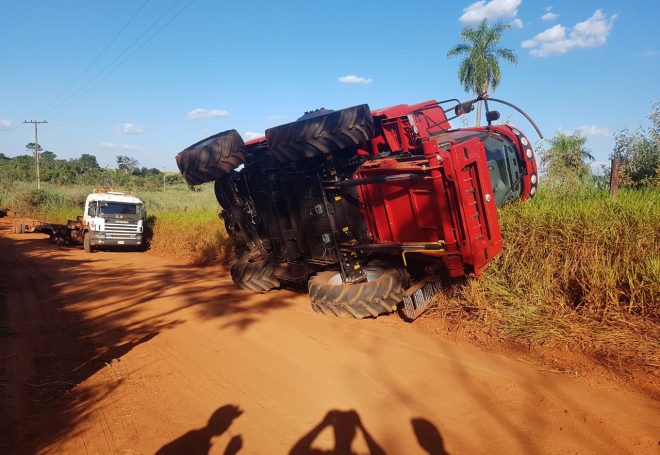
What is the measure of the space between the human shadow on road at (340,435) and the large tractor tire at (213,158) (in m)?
4.73

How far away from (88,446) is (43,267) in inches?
450

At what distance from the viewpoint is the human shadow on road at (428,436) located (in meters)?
3.28

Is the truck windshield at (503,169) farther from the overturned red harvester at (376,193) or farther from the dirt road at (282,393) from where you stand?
the dirt road at (282,393)

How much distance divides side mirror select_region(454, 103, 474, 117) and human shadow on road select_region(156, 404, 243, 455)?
4.77 m

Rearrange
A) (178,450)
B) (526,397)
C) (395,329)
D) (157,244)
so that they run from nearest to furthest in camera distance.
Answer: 1. (178,450)
2. (526,397)
3. (395,329)
4. (157,244)

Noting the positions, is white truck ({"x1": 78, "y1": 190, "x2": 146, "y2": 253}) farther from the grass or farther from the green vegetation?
the green vegetation

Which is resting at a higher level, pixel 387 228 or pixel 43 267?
pixel 43 267

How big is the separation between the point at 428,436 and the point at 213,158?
545 cm

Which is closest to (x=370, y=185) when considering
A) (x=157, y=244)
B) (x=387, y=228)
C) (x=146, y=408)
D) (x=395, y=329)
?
(x=387, y=228)

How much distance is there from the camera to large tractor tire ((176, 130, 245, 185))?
7.35m

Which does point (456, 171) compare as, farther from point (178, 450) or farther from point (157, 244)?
point (157, 244)

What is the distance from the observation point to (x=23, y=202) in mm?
34656

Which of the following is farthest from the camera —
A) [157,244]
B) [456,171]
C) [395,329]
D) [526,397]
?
[157,244]

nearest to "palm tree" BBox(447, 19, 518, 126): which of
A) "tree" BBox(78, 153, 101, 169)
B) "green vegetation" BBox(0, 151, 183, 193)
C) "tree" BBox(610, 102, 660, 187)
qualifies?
"tree" BBox(610, 102, 660, 187)
